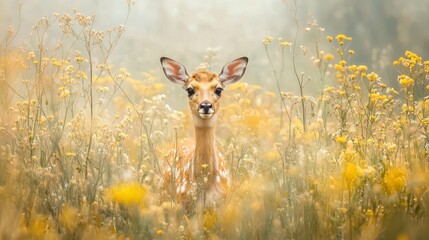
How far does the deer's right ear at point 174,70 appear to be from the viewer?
659 centimetres

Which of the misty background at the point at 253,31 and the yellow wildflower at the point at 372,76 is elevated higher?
the misty background at the point at 253,31

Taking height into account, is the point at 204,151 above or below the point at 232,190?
above

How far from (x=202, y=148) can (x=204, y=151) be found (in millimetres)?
33

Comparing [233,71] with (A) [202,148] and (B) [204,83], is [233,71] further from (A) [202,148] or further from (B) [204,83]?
(A) [202,148]

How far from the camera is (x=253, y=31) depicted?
53.2 feet

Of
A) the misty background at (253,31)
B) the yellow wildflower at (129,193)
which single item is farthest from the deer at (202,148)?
the misty background at (253,31)

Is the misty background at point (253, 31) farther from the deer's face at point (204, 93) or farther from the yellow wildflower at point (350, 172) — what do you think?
the yellow wildflower at point (350, 172)

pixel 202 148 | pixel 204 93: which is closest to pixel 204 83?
pixel 204 93

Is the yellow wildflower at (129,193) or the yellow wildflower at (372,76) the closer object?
the yellow wildflower at (129,193)

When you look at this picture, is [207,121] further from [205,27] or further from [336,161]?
[205,27]

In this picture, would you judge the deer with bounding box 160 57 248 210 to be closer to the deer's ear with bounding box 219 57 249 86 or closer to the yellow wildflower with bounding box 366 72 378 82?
the deer's ear with bounding box 219 57 249 86

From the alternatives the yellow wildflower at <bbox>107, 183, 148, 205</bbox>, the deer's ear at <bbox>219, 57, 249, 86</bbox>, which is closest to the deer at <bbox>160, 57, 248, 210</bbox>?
the deer's ear at <bbox>219, 57, 249, 86</bbox>

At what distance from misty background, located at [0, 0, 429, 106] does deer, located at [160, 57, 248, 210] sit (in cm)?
348

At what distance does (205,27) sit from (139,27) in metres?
3.44
